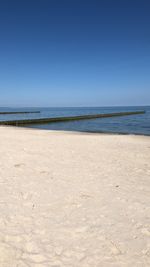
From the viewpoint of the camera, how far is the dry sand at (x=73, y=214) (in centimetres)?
300

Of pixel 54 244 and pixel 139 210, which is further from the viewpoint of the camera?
pixel 139 210

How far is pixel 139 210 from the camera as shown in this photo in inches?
172

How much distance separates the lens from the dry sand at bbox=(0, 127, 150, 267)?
3.00m

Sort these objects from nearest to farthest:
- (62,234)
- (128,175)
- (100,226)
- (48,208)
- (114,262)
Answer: (114,262), (62,234), (100,226), (48,208), (128,175)

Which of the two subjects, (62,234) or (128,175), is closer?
(62,234)

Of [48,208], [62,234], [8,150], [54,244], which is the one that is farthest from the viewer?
[8,150]

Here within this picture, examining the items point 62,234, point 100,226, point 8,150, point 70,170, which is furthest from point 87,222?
point 8,150

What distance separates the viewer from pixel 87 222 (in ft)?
12.6

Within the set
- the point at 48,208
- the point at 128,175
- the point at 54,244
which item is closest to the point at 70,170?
the point at 128,175

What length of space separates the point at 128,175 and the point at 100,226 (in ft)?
10.4

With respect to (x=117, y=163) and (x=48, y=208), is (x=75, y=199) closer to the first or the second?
(x=48, y=208)

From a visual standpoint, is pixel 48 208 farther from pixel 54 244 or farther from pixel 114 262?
pixel 114 262

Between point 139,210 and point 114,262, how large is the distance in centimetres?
165

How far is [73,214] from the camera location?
13.5 feet
